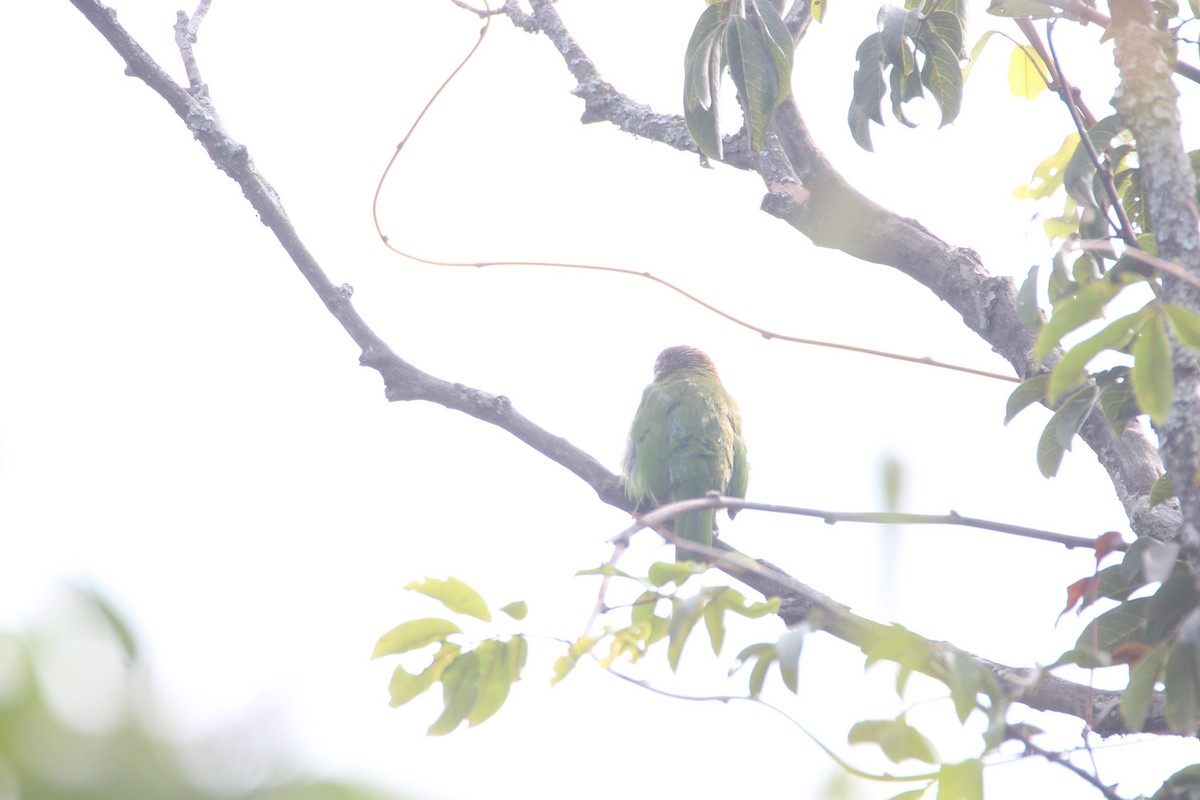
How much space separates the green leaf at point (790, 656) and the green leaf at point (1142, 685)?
1.79 ft

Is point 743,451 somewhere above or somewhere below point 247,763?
above

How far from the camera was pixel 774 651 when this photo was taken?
154cm

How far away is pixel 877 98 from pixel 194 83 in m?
2.04


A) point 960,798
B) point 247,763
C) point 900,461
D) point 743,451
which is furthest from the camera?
point 743,451

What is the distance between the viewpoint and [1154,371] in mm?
1388

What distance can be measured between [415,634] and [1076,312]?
1080 mm

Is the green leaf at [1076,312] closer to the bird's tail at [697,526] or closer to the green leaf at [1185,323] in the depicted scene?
the green leaf at [1185,323]

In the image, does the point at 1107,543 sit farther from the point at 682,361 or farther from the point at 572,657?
the point at 682,361

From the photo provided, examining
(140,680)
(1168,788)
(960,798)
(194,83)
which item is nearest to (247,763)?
(140,680)

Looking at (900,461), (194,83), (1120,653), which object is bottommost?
(900,461)

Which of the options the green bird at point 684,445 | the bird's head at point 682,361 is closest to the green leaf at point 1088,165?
the green bird at point 684,445

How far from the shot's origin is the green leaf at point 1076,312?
1390 mm

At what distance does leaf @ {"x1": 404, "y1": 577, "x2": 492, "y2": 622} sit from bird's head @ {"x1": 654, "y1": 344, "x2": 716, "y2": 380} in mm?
4489

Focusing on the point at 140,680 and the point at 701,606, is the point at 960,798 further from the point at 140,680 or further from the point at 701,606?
the point at 140,680
